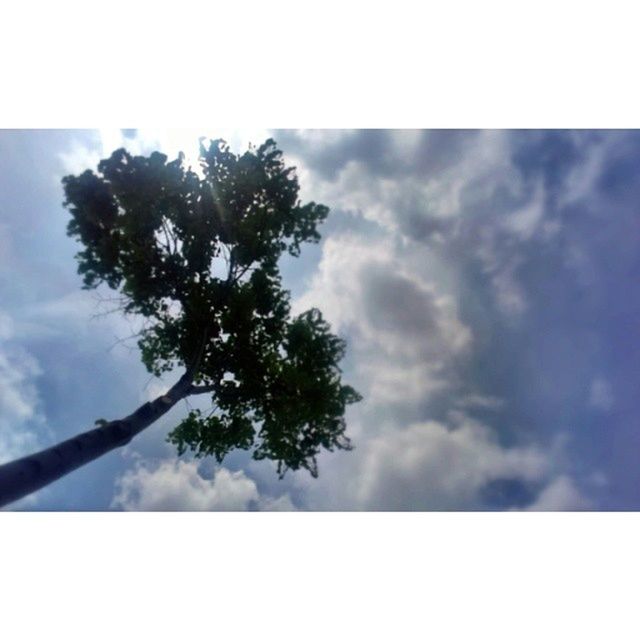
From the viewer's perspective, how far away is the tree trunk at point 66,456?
5.13 meters

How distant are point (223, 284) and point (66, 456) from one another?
5888 mm

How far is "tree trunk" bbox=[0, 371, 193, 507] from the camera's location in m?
5.13

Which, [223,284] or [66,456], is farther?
[223,284]

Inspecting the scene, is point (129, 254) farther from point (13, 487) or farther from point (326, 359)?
point (13, 487)

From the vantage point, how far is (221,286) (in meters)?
11.2

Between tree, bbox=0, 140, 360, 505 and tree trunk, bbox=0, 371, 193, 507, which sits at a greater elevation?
tree, bbox=0, 140, 360, 505

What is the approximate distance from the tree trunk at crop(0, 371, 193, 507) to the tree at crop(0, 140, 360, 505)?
4.07 feet

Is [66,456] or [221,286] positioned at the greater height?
[221,286]

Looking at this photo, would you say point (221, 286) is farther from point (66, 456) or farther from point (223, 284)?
point (66, 456)

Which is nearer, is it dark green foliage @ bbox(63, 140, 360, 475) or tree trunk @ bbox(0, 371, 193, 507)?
tree trunk @ bbox(0, 371, 193, 507)

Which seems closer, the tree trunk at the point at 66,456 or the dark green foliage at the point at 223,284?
the tree trunk at the point at 66,456

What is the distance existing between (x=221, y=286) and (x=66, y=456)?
5.81 m

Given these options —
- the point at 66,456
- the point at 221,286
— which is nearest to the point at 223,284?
the point at 221,286

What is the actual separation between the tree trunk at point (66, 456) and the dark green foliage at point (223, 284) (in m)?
2.28
